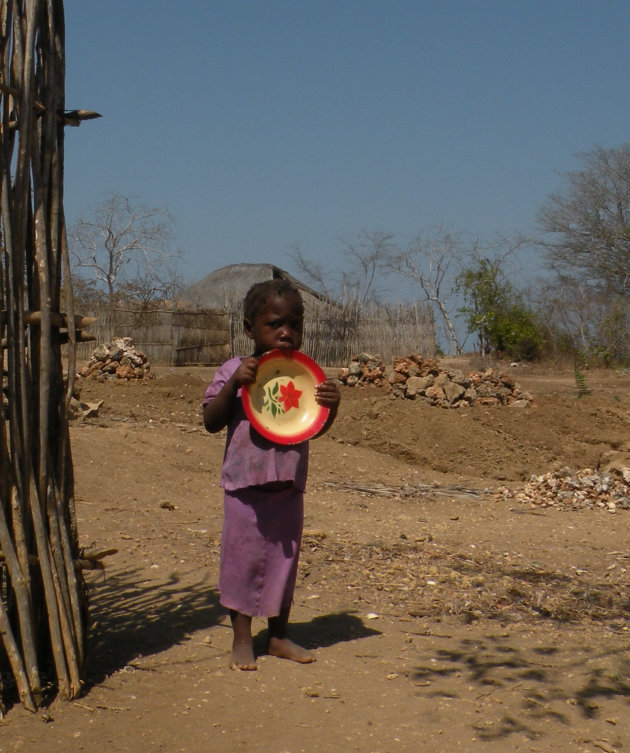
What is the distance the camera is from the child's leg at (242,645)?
3428 mm

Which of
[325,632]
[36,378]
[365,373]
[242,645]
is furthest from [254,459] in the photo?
[365,373]

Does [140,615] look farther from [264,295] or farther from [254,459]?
[264,295]

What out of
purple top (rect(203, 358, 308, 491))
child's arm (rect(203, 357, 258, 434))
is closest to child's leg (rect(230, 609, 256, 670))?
purple top (rect(203, 358, 308, 491))

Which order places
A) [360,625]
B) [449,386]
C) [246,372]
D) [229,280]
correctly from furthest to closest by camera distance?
1. [229,280]
2. [449,386]
3. [360,625]
4. [246,372]

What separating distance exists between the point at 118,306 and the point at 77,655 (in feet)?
66.7

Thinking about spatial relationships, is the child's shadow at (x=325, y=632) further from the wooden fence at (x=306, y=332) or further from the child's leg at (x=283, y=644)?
the wooden fence at (x=306, y=332)

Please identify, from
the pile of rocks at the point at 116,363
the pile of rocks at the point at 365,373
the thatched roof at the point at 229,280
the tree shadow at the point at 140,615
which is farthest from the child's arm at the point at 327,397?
the thatched roof at the point at 229,280

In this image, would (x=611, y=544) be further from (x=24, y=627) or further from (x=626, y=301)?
(x=626, y=301)

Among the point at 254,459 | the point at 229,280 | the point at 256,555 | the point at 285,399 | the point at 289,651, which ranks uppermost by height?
the point at 229,280

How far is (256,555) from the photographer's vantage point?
351 cm

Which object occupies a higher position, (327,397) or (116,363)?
(327,397)

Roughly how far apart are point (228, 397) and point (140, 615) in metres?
1.13

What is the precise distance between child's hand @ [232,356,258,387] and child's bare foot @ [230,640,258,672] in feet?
3.14

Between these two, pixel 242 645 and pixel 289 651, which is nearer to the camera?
pixel 242 645
